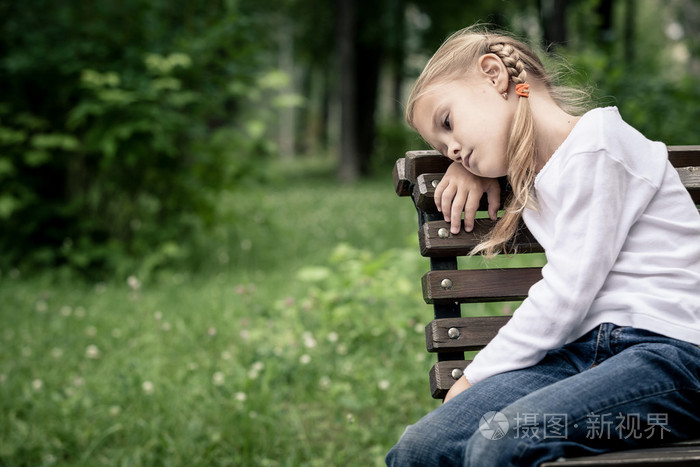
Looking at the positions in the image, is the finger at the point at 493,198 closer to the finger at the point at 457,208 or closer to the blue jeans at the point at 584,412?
the finger at the point at 457,208

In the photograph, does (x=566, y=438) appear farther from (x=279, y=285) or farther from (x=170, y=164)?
(x=170, y=164)

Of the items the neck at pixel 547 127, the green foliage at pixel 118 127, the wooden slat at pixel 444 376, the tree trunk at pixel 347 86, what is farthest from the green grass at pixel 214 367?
the tree trunk at pixel 347 86

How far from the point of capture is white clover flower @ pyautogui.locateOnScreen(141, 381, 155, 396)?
3117 mm

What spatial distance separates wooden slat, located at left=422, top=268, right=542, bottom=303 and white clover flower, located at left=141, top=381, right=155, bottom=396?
1.67 m

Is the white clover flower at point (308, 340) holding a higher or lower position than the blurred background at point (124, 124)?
lower

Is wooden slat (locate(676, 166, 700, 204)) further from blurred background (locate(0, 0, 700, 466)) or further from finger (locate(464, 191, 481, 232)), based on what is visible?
finger (locate(464, 191, 481, 232))

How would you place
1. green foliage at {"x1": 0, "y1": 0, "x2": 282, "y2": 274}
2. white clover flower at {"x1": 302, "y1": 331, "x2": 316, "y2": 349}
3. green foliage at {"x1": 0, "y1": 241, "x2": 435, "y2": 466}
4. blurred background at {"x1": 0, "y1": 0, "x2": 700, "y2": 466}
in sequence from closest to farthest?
green foliage at {"x1": 0, "y1": 241, "x2": 435, "y2": 466} < blurred background at {"x1": 0, "y1": 0, "x2": 700, "y2": 466} < white clover flower at {"x1": 302, "y1": 331, "x2": 316, "y2": 349} < green foliage at {"x1": 0, "y1": 0, "x2": 282, "y2": 274}

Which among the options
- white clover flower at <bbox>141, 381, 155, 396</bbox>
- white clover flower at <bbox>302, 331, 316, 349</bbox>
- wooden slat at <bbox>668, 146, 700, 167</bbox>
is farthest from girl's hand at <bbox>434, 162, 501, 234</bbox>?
white clover flower at <bbox>141, 381, 155, 396</bbox>

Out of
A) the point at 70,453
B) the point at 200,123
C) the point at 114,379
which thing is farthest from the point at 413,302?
the point at 200,123

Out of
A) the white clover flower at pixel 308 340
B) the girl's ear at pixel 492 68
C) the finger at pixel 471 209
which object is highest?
the girl's ear at pixel 492 68

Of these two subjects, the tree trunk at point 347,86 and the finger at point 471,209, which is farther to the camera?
the tree trunk at point 347,86

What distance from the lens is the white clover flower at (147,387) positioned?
312 cm

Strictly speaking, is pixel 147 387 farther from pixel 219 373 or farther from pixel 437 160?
pixel 437 160

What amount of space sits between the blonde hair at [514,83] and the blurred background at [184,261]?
17 cm
